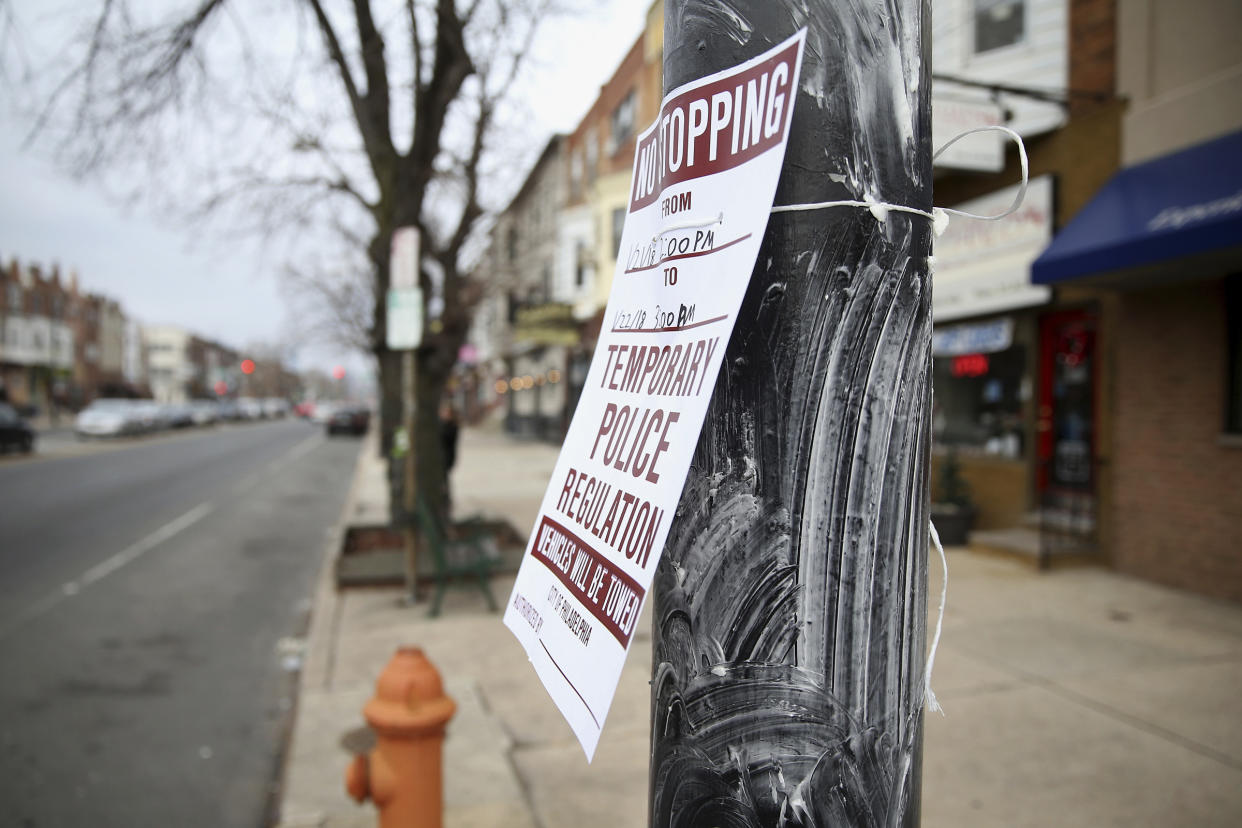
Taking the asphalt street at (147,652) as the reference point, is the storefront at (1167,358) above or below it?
above

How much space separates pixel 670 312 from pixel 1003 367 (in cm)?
964

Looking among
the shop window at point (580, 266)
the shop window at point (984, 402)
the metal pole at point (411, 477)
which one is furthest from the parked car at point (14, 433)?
the shop window at point (984, 402)

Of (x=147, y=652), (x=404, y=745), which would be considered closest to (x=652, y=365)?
(x=404, y=745)

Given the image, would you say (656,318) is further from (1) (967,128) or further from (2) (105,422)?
(2) (105,422)

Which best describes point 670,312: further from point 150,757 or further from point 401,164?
point 401,164

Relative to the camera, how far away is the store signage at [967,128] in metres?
7.92

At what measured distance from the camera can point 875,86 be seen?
117cm

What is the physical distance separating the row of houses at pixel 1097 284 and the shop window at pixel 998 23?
20mm

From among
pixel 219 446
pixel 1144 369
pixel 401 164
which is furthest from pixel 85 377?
pixel 1144 369

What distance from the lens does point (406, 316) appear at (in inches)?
291

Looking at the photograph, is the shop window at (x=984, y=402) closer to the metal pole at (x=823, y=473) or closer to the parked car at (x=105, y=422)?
the metal pole at (x=823, y=473)

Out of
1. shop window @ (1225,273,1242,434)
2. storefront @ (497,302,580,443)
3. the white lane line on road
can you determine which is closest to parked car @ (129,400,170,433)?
storefront @ (497,302,580,443)

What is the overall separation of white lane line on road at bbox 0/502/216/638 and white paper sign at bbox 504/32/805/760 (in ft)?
25.2

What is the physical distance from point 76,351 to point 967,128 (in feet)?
269
